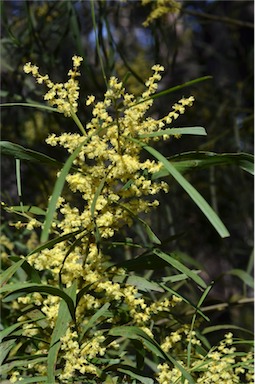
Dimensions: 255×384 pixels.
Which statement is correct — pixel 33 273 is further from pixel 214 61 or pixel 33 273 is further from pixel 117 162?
pixel 214 61

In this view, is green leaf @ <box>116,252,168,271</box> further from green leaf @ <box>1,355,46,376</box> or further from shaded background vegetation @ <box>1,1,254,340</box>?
shaded background vegetation @ <box>1,1,254,340</box>

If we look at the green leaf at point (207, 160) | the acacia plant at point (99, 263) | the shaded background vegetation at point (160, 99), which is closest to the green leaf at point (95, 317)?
the acacia plant at point (99, 263)

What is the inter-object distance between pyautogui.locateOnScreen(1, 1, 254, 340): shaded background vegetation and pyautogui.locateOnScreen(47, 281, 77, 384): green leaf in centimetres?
56

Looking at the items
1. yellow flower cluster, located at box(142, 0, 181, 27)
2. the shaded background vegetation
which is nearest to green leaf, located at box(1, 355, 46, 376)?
the shaded background vegetation

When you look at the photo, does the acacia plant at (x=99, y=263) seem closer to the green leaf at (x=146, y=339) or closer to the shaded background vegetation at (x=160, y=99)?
the green leaf at (x=146, y=339)

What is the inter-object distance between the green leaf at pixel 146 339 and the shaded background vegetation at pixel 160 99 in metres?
0.56

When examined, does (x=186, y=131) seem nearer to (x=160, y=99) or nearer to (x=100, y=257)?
(x=100, y=257)

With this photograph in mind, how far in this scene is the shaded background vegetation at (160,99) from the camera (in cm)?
130

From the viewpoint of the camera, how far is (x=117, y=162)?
1.90 feet

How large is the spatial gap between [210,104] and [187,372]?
135 cm

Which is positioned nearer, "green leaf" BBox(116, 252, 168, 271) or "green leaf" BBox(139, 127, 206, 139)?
"green leaf" BBox(139, 127, 206, 139)

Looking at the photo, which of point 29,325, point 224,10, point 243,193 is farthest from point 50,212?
point 224,10

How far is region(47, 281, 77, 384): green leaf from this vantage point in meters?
0.56

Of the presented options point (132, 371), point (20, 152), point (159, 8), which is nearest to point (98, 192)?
point (20, 152)
